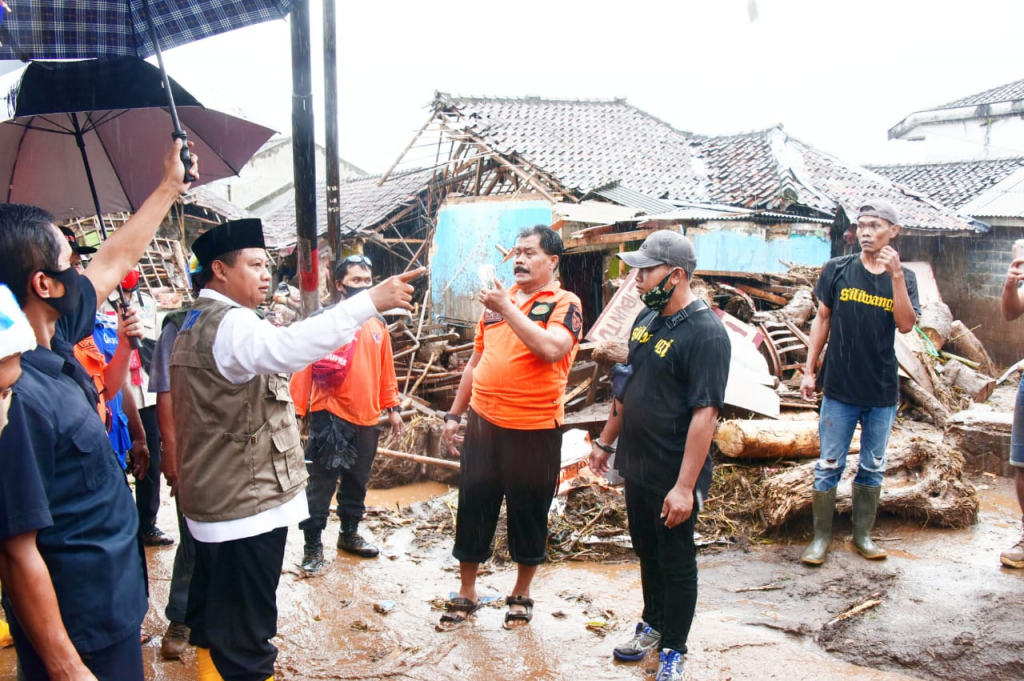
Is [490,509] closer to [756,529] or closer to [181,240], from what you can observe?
[756,529]

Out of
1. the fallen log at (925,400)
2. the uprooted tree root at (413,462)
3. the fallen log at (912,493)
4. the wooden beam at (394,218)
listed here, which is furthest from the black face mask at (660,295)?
the wooden beam at (394,218)

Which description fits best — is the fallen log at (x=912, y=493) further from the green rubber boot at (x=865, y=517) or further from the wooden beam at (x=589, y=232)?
the wooden beam at (x=589, y=232)

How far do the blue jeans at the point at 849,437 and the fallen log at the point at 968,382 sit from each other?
233 inches

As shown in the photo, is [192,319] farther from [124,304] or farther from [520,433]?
[520,433]

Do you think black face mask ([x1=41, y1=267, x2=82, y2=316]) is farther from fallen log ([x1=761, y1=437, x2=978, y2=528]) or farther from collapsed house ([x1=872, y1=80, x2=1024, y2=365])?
collapsed house ([x1=872, y1=80, x2=1024, y2=365])

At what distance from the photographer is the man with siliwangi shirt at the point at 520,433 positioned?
3.70 meters

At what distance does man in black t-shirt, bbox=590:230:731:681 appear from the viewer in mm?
3070

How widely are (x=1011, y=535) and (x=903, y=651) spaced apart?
2.28 m

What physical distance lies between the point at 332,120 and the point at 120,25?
2.82m

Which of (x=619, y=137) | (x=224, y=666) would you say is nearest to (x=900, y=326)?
(x=224, y=666)

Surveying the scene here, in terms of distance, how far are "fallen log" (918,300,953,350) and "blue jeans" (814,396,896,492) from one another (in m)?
7.52

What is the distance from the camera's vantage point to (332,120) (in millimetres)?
5766

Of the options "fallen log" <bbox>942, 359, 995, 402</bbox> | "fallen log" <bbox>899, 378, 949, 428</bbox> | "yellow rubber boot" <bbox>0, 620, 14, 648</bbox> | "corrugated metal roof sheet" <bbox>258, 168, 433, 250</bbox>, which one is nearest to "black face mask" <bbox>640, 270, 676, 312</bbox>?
"yellow rubber boot" <bbox>0, 620, 14, 648</bbox>

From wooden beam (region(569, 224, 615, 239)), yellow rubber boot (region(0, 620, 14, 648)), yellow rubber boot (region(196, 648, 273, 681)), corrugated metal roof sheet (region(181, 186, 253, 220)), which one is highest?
corrugated metal roof sheet (region(181, 186, 253, 220))
